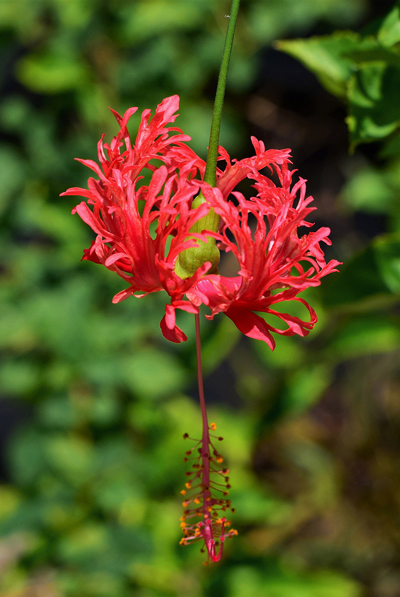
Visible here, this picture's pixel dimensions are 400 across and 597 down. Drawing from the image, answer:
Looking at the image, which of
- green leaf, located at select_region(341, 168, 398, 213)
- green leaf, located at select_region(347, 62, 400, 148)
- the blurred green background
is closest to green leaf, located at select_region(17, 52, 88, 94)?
the blurred green background

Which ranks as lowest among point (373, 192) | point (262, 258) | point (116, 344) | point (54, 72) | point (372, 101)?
point (262, 258)

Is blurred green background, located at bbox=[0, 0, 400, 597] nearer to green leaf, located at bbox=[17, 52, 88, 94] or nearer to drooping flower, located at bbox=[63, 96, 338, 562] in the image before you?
green leaf, located at bbox=[17, 52, 88, 94]

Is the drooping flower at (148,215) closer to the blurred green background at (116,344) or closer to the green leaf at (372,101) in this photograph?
the green leaf at (372,101)

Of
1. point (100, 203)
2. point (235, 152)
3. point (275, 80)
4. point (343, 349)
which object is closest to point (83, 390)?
Answer: point (343, 349)

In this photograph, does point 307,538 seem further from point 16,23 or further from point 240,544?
point 16,23

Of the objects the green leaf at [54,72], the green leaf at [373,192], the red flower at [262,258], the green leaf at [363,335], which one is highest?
the green leaf at [54,72]

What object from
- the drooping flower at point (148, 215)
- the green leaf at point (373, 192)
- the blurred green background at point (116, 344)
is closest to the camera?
the drooping flower at point (148, 215)

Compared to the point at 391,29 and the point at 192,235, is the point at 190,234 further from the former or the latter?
the point at 391,29

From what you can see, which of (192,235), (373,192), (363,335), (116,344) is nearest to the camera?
(192,235)

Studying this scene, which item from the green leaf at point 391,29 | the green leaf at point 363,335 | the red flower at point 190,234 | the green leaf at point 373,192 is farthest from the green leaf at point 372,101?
the green leaf at point 373,192

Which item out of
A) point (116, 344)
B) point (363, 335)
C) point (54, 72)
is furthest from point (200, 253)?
point (54, 72)
